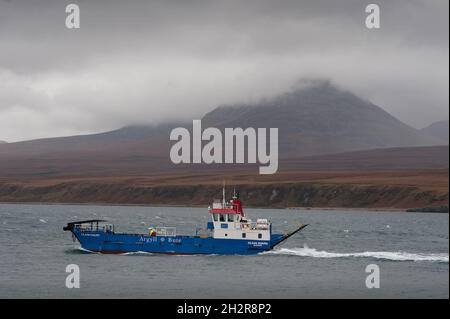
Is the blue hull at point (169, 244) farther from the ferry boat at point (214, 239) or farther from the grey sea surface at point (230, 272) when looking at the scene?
the grey sea surface at point (230, 272)

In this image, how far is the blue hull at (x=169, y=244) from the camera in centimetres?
8156

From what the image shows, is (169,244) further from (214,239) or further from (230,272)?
(230,272)

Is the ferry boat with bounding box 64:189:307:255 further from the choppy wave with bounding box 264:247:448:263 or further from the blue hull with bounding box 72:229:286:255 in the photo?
Answer: the choppy wave with bounding box 264:247:448:263

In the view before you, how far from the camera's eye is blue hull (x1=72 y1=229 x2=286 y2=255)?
81562mm

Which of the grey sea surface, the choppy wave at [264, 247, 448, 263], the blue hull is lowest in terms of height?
the grey sea surface

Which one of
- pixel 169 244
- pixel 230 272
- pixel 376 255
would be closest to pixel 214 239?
pixel 169 244

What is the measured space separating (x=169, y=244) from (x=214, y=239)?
488 centimetres

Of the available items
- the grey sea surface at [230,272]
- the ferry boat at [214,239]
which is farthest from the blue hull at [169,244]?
the grey sea surface at [230,272]

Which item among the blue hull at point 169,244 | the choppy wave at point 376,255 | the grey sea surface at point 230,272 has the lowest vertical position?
the grey sea surface at point 230,272

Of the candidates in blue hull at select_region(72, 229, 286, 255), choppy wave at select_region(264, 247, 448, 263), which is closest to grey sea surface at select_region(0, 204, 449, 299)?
choppy wave at select_region(264, 247, 448, 263)
